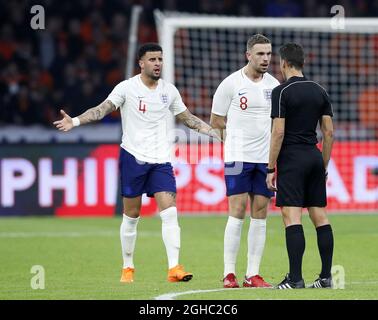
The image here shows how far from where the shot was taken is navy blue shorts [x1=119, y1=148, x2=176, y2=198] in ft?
38.2

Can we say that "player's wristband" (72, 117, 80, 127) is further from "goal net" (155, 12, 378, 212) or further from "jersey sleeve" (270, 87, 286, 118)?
"goal net" (155, 12, 378, 212)

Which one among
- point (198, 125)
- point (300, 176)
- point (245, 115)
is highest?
point (245, 115)

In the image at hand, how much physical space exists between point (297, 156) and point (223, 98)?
1.25 metres

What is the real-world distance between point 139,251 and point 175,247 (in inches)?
146

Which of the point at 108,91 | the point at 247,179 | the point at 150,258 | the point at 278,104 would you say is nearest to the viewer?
the point at 278,104

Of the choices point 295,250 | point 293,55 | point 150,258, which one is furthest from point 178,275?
point 150,258

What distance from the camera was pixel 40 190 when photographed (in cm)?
2002

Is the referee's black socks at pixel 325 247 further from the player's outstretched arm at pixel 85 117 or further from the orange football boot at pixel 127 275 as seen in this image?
the player's outstretched arm at pixel 85 117

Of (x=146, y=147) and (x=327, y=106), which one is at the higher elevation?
(x=327, y=106)

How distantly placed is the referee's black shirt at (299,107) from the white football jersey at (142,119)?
5.51 ft

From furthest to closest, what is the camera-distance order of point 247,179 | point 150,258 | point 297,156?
point 150,258, point 247,179, point 297,156

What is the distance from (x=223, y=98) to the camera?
1134 cm

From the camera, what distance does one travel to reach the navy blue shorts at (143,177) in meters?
11.6

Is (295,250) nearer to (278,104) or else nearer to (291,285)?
(291,285)
